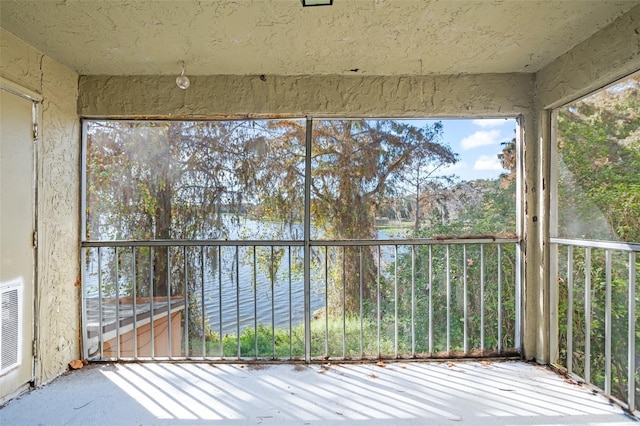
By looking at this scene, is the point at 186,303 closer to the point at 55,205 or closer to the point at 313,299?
the point at 313,299

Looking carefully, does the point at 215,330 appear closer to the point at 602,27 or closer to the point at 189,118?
the point at 189,118

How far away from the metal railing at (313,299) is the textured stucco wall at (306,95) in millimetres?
1078

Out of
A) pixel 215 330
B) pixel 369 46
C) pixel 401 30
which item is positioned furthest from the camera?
pixel 215 330

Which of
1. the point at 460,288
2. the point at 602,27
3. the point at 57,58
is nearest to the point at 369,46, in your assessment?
the point at 602,27

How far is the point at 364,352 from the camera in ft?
8.32

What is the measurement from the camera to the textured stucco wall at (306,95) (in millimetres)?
2439

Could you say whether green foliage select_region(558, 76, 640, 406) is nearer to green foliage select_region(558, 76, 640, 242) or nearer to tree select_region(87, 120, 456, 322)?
green foliage select_region(558, 76, 640, 242)

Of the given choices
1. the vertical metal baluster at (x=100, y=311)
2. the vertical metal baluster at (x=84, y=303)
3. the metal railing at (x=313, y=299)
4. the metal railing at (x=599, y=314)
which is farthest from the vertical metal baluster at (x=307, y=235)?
the metal railing at (x=599, y=314)

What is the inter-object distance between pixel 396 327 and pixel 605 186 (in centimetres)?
170

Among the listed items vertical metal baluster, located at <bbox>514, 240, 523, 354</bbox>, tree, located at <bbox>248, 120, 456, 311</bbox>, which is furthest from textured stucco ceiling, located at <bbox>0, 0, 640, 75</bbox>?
vertical metal baluster, located at <bbox>514, 240, 523, 354</bbox>

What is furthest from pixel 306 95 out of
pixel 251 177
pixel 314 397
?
pixel 314 397

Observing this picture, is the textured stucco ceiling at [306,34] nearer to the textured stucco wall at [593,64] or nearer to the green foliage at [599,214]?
the textured stucco wall at [593,64]

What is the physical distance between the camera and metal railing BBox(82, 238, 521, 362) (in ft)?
8.27

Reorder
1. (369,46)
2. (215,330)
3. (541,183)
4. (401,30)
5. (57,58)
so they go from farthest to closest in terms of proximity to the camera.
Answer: (215,330) → (541,183) → (57,58) → (369,46) → (401,30)
